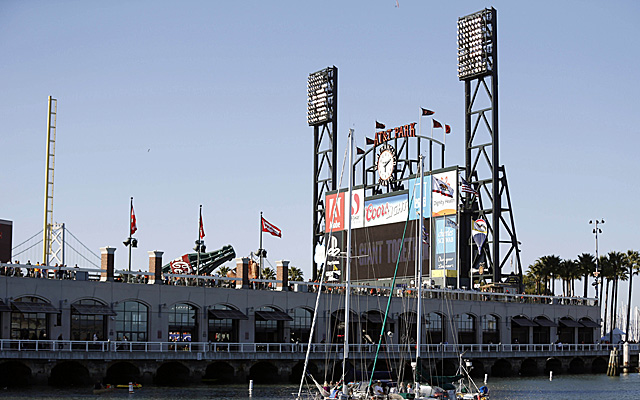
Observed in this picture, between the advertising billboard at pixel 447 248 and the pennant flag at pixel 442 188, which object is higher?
the pennant flag at pixel 442 188

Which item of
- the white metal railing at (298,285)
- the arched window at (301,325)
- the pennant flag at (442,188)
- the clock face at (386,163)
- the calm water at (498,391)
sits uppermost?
the clock face at (386,163)

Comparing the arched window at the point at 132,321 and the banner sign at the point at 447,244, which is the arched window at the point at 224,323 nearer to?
the arched window at the point at 132,321

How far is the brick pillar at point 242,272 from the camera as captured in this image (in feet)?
259

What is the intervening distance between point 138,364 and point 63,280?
8.39 metres

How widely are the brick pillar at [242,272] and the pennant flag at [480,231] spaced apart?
28.5m

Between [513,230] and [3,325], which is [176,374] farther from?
[513,230]

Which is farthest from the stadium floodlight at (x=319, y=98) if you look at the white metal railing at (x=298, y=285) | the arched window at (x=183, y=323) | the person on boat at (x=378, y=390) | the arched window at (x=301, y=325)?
the person on boat at (x=378, y=390)

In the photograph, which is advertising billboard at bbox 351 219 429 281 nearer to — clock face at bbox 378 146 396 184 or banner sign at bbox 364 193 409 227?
banner sign at bbox 364 193 409 227

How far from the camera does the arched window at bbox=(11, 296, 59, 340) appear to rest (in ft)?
218

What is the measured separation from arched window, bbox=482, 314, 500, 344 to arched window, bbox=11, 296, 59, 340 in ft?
144

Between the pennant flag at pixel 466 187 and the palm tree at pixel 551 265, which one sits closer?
the pennant flag at pixel 466 187

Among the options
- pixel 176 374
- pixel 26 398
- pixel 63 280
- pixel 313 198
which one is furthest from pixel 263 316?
pixel 313 198

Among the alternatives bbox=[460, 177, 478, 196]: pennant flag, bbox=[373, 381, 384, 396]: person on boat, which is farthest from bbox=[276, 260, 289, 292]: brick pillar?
bbox=[373, 381, 384, 396]: person on boat

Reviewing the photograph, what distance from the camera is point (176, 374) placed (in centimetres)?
7075
